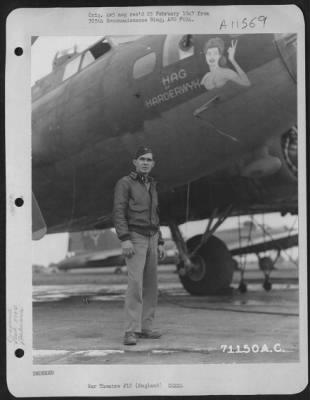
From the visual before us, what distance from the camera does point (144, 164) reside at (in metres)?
3.96

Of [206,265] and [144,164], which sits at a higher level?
[144,164]

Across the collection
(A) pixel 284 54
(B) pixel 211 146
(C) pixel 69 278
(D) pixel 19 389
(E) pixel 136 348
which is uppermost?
(A) pixel 284 54

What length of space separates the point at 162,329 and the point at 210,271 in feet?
4.29

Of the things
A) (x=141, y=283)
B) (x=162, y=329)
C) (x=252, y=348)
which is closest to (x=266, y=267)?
(x=252, y=348)

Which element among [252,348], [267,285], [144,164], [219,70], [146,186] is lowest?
[252,348]

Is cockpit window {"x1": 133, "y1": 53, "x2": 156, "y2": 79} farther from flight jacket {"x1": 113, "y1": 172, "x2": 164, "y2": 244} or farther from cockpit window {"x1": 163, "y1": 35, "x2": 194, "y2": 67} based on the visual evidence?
flight jacket {"x1": 113, "y1": 172, "x2": 164, "y2": 244}

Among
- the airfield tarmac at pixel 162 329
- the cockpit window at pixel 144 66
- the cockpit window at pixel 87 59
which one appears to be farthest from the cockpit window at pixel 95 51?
the airfield tarmac at pixel 162 329

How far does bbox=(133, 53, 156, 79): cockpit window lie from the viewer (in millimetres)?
4238

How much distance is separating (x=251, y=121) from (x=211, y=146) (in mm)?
331

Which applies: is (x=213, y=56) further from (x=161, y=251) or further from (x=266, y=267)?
(x=266, y=267)

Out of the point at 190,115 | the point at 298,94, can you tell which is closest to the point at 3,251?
the point at 190,115

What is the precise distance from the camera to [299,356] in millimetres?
3889

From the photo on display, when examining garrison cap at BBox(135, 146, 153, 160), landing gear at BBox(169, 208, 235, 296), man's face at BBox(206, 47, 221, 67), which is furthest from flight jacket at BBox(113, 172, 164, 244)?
landing gear at BBox(169, 208, 235, 296)

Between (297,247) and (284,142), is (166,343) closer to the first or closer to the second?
(297,247)
